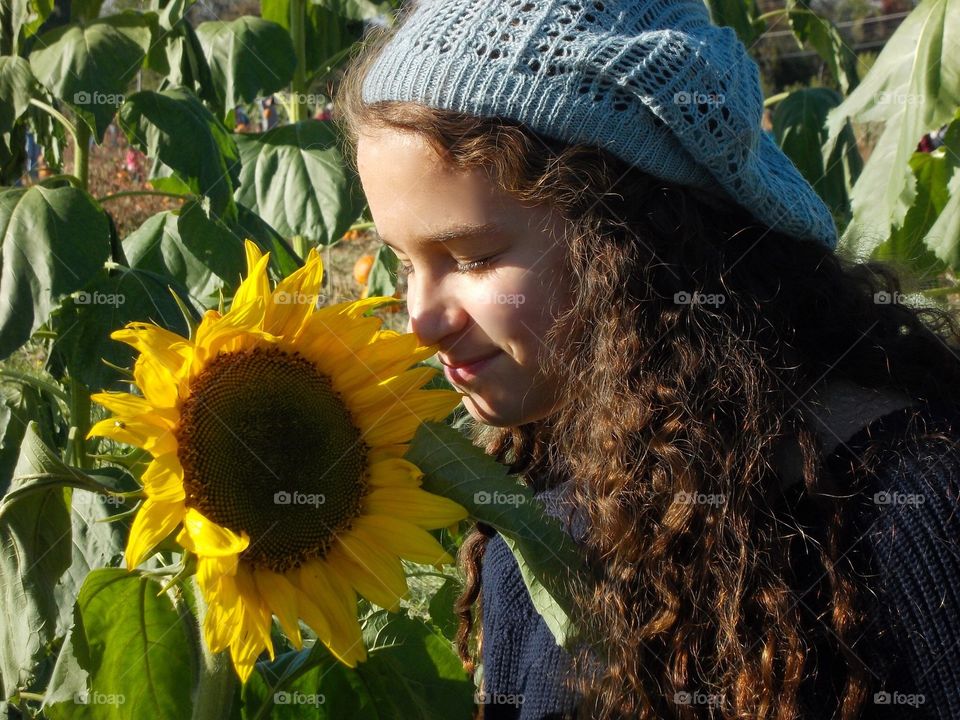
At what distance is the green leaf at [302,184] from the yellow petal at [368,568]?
1.58 m

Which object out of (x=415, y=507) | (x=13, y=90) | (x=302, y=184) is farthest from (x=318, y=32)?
(x=415, y=507)

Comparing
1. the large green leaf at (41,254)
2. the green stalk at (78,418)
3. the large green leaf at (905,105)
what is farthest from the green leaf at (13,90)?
the large green leaf at (905,105)

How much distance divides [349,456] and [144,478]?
213 mm

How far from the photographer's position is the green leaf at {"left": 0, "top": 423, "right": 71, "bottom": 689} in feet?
3.81

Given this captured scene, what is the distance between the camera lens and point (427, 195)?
1.34 m

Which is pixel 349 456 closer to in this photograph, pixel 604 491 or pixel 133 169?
pixel 604 491

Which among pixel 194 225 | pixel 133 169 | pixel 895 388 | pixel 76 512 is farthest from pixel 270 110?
pixel 895 388

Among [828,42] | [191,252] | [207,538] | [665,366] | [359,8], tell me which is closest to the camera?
[207,538]

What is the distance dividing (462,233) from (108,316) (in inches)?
39.2

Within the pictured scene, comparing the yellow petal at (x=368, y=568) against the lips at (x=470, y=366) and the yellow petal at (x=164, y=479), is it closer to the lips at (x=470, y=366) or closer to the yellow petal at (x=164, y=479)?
the yellow petal at (x=164, y=479)

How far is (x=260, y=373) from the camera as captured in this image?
116 cm

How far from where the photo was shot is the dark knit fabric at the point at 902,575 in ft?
4.30

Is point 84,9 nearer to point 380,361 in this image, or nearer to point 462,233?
point 462,233

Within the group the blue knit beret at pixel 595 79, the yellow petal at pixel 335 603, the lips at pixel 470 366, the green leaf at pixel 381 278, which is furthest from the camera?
the green leaf at pixel 381 278
